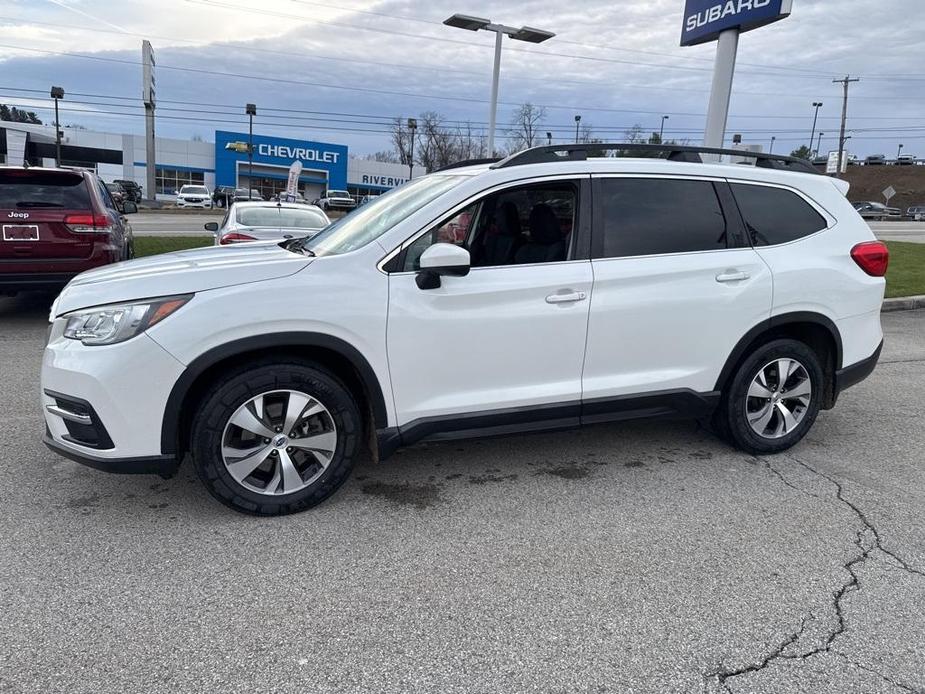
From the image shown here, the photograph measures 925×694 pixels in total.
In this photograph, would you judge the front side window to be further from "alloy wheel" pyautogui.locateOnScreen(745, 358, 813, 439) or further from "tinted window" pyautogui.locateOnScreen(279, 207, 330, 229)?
"tinted window" pyautogui.locateOnScreen(279, 207, 330, 229)

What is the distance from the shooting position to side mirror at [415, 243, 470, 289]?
3.43 m

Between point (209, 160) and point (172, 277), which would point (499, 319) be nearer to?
point (172, 277)

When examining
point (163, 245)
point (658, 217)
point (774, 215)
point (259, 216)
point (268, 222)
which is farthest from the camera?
point (163, 245)

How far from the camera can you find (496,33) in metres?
15.9

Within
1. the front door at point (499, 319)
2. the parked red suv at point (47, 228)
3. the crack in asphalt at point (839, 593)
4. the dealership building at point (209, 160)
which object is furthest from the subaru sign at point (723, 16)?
the dealership building at point (209, 160)

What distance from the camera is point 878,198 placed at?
92.8 metres

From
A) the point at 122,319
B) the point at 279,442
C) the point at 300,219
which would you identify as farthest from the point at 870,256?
the point at 300,219

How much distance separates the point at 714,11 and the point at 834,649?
11020mm

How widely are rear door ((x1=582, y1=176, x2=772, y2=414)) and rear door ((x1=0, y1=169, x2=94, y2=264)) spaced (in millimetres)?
6262

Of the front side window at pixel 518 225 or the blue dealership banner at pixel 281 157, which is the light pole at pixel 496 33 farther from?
the blue dealership banner at pixel 281 157

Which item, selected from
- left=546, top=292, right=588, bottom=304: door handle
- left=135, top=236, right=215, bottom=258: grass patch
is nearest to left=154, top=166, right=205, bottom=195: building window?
left=135, top=236, right=215, bottom=258: grass patch

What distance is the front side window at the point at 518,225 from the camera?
3799 mm

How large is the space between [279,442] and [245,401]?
27cm

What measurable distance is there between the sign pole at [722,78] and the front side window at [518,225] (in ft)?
28.0
